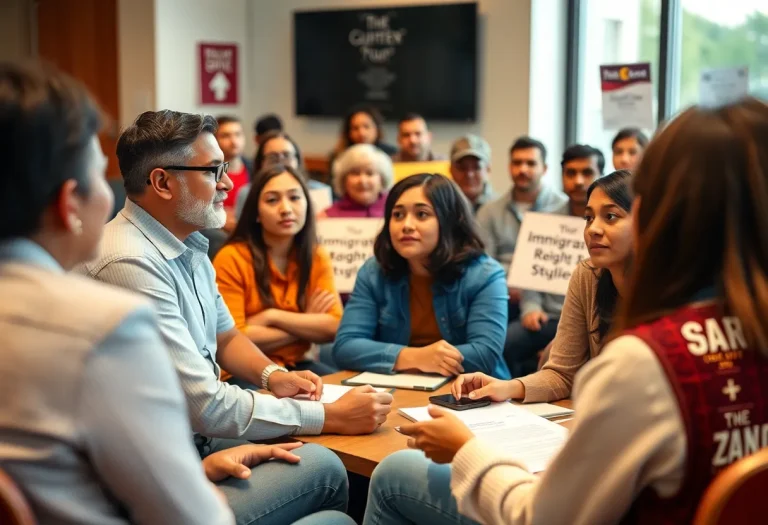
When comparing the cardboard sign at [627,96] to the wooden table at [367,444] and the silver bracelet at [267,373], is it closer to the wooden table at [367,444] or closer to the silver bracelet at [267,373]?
the wooden table at [367,444]

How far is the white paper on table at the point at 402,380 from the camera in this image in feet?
8.48

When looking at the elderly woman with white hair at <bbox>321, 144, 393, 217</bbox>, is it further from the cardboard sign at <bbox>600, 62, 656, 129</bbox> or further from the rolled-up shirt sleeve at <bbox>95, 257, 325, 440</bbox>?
the rolled-up shirt sleeve at <bbox>95, 257, 325, 440</bbox>

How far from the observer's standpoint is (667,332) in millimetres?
1251

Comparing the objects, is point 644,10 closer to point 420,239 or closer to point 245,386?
point 420,239

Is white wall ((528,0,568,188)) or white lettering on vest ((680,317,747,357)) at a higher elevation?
white wall ((528,0,568,188))

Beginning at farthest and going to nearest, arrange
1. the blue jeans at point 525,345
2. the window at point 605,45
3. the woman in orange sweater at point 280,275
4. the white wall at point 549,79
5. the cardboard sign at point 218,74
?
the cardboard sign at point 218,74
the white wall at point 549,79
the window at point 605,45
the blue jeans at point 525,345
the woman in orange sweater at point 280,275

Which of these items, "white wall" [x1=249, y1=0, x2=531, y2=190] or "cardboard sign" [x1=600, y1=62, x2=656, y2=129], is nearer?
"cardboard sign" [x1=600, y1=62, x2=656, y2=129]

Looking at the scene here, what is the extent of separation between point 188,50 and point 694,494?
7.09 m

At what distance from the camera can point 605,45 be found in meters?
6.29

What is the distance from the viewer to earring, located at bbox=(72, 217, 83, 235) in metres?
1.23

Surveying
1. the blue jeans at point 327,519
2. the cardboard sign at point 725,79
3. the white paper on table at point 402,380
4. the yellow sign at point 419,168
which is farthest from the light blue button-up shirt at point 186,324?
the yellow sign at point 419,168

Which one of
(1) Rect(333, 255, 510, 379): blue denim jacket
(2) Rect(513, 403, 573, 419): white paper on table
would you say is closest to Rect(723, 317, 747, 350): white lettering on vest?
(2) Rect(513, 403, 573, 419): white paper on table

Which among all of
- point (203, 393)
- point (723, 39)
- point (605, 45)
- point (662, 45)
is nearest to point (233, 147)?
→ point (605, 45)

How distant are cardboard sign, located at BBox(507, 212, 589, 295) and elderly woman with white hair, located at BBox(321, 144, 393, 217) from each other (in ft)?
3.85
